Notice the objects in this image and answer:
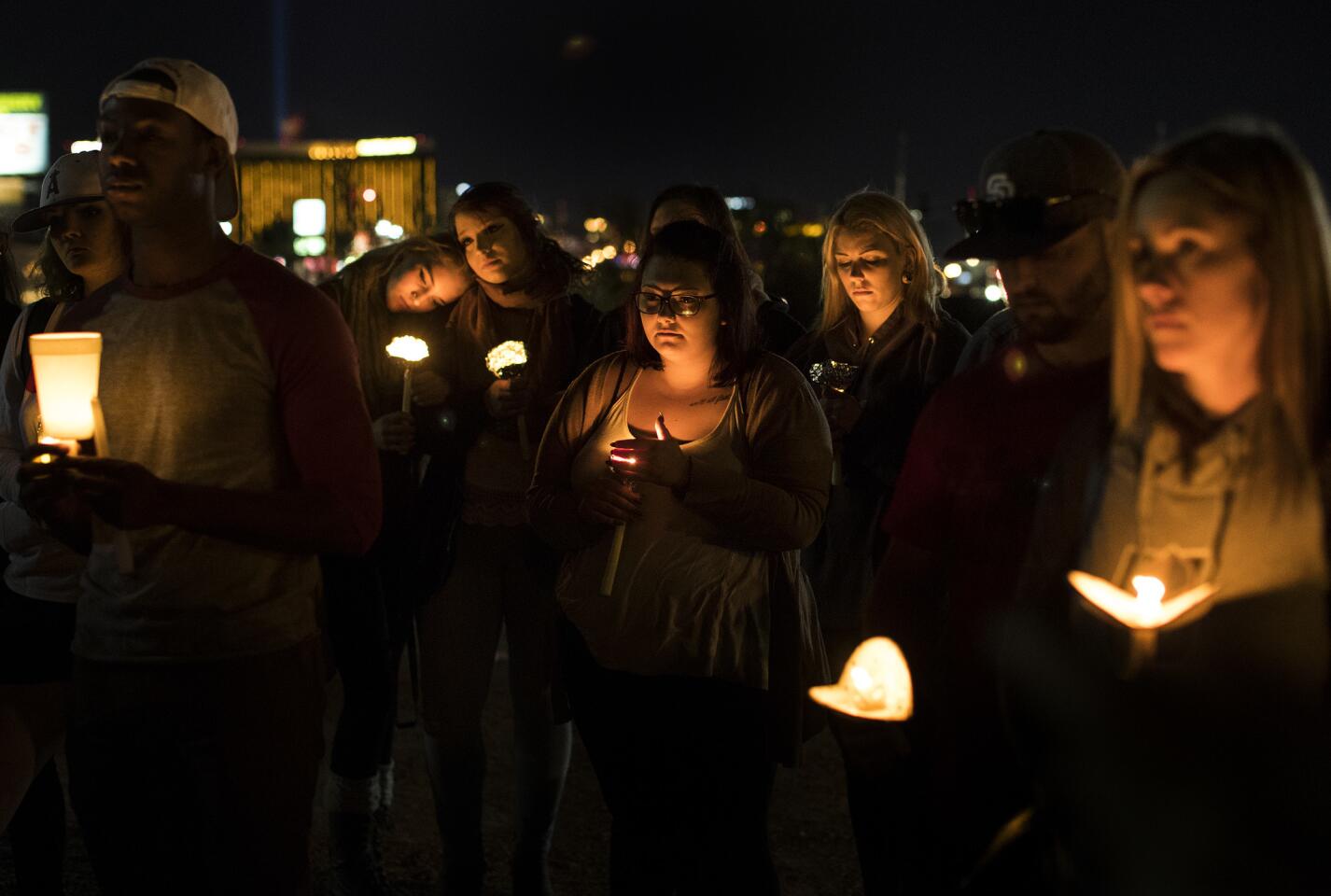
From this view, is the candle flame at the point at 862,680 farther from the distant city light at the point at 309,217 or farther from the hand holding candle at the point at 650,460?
the distant city light at the point at 309,217

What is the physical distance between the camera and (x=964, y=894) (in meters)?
2.74

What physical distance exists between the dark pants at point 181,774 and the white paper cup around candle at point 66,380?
574 millimetres

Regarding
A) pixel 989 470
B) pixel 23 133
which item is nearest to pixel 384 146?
pixel 23 133

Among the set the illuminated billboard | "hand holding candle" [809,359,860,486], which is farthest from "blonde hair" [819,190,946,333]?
the illuminated billboard

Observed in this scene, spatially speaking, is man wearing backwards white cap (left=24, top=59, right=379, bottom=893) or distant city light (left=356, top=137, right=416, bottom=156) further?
distant city light (left=356, top=137, right=416, bottom=156)

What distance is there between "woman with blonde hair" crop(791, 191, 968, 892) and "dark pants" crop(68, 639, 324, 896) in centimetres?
242

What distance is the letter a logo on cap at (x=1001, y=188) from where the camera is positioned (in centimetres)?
300

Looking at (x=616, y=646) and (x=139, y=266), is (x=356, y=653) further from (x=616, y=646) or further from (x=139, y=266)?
(x=139, y=266)

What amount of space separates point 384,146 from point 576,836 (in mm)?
62004

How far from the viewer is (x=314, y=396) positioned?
309 centimetres

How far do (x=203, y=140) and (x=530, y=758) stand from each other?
8.71ft

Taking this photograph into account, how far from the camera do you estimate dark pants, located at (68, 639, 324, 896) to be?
306cm

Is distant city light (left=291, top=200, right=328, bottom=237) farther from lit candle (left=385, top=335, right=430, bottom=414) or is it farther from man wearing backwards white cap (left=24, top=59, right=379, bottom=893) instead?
man wearing backwards white cap (left=24, top=59, right=379, bottom=893)

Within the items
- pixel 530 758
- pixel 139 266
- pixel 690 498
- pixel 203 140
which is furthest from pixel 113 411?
pixel 530 758
